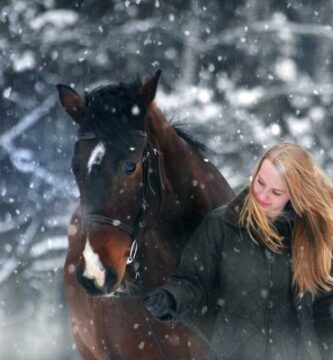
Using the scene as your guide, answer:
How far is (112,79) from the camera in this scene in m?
8.43

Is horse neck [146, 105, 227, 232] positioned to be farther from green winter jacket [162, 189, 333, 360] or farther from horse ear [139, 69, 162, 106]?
green winter jacket [162, 189, 333, 360]

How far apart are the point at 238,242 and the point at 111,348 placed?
87cm

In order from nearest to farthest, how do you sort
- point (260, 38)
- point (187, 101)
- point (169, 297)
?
point (169, 297) → point (187, 101) → point (260, 38)

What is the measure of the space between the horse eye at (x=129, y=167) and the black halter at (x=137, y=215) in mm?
108

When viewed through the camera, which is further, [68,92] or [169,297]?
[68,92]

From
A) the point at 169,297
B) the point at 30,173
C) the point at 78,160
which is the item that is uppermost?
the point at 78,160

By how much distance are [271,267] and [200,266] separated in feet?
1.01

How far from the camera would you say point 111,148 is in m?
3.43

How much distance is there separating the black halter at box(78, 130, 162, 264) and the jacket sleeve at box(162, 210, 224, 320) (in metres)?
0.23

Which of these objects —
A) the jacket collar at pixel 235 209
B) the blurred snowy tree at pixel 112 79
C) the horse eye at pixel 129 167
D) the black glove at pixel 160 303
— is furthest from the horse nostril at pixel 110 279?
the blurred snowy tree at pixel 112 79

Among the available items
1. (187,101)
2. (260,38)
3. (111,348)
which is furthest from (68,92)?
(260,38)

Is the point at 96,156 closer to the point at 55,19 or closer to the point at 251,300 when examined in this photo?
the point at 251,300

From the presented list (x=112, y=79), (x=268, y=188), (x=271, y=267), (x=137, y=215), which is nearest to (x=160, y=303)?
(x=137, y=215)

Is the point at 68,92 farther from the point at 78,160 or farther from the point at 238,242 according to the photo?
the point at 238,242
